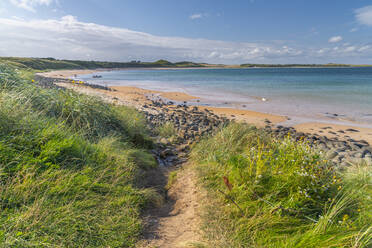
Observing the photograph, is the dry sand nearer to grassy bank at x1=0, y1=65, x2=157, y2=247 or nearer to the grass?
the grass

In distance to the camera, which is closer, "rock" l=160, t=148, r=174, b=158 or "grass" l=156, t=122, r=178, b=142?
"rock" l=160, t=148, r=174, b=158

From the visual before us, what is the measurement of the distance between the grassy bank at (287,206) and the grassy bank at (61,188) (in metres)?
1.13

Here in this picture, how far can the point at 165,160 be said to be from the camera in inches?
225

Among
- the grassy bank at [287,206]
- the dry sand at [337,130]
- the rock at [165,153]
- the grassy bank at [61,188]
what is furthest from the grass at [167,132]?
the dry sand at [337,130]

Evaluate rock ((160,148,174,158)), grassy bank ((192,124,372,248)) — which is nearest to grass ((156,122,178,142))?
rock ((160,148,174,158))

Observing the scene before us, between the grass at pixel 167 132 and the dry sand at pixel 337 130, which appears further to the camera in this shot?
the dry sand at pixel 337 130

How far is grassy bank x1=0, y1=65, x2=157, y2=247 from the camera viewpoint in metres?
2.28

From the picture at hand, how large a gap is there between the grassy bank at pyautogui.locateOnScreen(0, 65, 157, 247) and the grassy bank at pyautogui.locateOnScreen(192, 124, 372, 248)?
1.13 m

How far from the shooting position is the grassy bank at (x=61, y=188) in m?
2.28

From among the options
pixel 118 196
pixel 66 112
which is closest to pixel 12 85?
pixel 66 112

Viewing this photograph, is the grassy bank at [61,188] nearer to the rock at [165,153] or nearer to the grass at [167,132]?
the rock at [165,153]

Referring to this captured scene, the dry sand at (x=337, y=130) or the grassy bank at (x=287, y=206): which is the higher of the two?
the grassy bank at (x=287, y=206)

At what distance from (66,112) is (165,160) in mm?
2704

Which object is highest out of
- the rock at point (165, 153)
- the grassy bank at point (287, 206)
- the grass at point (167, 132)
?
the grassy bank at point (287, 206)
